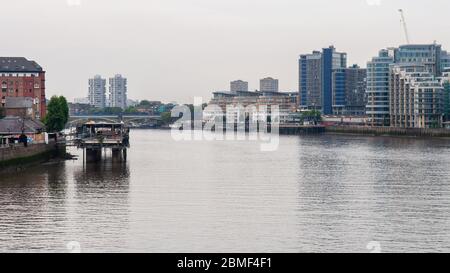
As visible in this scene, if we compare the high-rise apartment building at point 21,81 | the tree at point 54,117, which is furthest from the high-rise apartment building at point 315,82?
the tree at point 54,117

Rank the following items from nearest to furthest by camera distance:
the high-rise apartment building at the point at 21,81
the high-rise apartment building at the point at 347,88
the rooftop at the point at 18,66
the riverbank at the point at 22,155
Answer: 1. the riverbank at the point at 22,155
2. the high-rise apartment building at the point at 21,81
3. the rooftop at the point at 18,66
4. the high-rise apartment building at the point at 347,88

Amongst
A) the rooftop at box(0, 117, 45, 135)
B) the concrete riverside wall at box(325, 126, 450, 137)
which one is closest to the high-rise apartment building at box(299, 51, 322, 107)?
the concrete riverside wall at box(325, 126, 450, 137)

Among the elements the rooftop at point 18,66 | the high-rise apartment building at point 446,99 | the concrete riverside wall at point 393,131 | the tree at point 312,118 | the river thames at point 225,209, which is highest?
the rooftop at point 18,66

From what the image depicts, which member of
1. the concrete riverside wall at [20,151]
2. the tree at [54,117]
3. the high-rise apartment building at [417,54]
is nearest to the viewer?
the concrete riverside wall at [20,151]

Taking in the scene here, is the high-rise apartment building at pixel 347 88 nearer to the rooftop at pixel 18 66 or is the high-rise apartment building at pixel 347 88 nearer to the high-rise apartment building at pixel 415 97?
the high-rise apartment building at pixel 415 97

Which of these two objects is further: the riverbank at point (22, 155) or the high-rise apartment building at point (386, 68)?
the high-rise apartment building at point (386, 68)

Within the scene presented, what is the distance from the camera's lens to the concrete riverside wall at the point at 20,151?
42.9 meters

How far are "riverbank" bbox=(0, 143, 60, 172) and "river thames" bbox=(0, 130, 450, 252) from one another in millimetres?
985

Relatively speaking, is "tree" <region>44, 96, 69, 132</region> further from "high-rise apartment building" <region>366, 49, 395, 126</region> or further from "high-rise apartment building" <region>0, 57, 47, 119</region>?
"high-rise apartment building" <region>366, 49, 395, 126</region>

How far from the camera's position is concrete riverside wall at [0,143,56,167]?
42.9 metres

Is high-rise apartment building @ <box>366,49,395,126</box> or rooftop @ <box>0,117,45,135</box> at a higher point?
high-rise apartment building @ <box>366,49,395,126</box>

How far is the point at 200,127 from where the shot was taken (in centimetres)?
18525

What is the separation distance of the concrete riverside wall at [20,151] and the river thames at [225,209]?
1.21 metres
